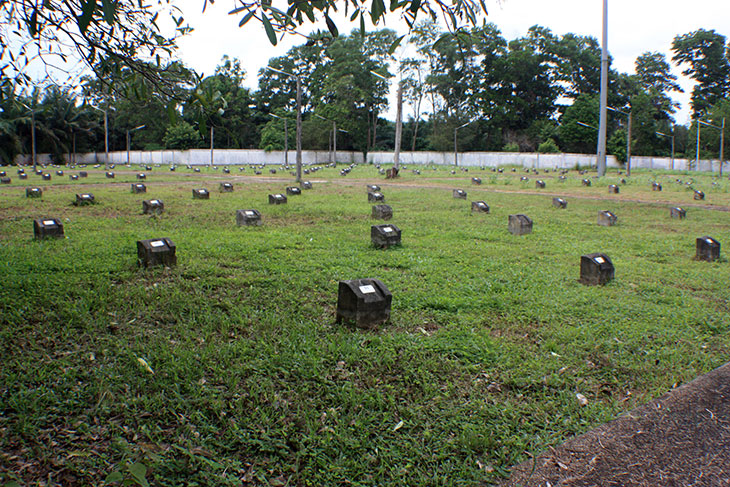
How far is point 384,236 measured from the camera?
7.66 m

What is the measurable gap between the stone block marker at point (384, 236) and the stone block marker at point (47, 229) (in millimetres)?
4905

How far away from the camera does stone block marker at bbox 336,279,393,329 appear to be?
Answer: 4.21 m

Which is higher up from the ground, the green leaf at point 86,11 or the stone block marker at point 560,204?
the green leaf at point 86,11

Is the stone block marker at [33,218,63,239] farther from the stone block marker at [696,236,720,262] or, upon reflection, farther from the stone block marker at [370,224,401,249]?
the stone block marker at [696,236,720,262]

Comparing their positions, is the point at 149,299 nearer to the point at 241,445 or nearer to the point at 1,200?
the point at 241,445

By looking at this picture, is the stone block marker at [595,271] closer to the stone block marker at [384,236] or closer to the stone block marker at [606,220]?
the stone block marker at [384,236]

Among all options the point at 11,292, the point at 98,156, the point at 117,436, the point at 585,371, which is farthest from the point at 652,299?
the point at 98,156

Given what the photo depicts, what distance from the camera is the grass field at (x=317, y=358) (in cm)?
257

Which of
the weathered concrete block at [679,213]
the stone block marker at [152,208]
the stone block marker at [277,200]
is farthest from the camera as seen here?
the stone block marker at [277,200]

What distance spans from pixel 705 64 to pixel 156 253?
73007 millimetres

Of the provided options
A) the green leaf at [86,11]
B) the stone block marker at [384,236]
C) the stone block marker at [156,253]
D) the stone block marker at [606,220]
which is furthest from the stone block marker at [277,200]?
the green leaf at [86,11]

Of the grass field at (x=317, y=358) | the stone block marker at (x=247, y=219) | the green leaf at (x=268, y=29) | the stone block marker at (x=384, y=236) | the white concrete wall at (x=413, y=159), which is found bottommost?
the grass field at (x=317, y=358)

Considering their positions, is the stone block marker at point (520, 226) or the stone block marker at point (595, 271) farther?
the stone block marker at point (520, 226)

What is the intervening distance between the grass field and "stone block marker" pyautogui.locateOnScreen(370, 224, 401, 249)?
0.27m
